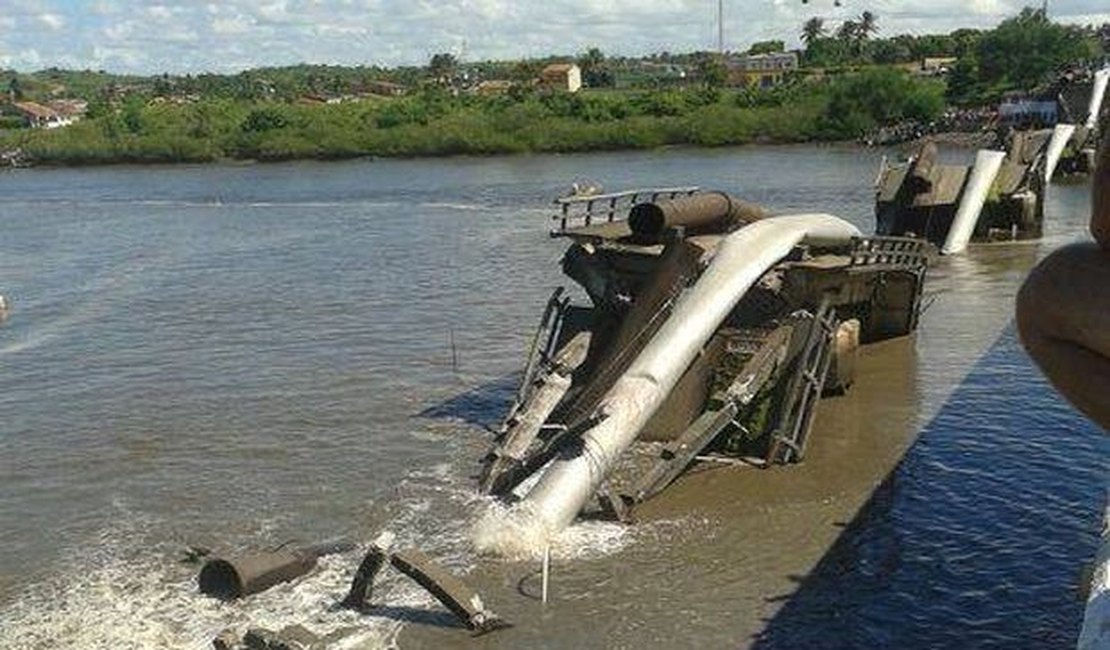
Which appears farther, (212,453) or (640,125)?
(640,125)

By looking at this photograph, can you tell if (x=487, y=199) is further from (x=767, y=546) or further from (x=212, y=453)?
(x=767, y=546)

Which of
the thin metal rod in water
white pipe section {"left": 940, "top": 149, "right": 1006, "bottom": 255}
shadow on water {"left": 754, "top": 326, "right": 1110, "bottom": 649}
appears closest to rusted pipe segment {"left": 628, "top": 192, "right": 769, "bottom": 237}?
shadow on water {"left": 754, "top": 326, "right": 1110, "bottom": 649}

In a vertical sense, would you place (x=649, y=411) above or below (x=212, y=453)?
above

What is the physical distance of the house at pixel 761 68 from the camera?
14200cm

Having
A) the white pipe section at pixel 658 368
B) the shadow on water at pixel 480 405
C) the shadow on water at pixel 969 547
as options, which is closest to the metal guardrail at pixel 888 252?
the white pipe section at pixel 658 368

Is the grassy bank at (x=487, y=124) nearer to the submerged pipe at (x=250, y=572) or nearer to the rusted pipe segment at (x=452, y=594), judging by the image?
the submerged pipe at (x=250, y=572)

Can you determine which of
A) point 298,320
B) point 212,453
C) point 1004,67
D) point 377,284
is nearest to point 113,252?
point 377,284

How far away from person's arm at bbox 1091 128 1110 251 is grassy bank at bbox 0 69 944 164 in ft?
323

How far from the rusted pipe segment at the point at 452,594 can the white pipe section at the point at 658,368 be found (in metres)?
1.62

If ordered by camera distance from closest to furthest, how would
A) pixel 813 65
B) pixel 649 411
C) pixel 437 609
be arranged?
pixel 437 609, pixel 649 411, pixel 813 65

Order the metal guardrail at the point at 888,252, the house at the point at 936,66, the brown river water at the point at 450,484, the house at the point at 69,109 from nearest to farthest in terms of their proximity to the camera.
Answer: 1. the brown river water at the point at 450,484
2. the metal guardrail at the point at 888,252
3. the house at the point at 936,66
4. the house at the point at 69,109

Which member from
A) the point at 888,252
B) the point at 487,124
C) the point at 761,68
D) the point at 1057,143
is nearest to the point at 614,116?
the point at 487,124

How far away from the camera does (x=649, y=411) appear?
1555cm

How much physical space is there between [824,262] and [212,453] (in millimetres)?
10491
